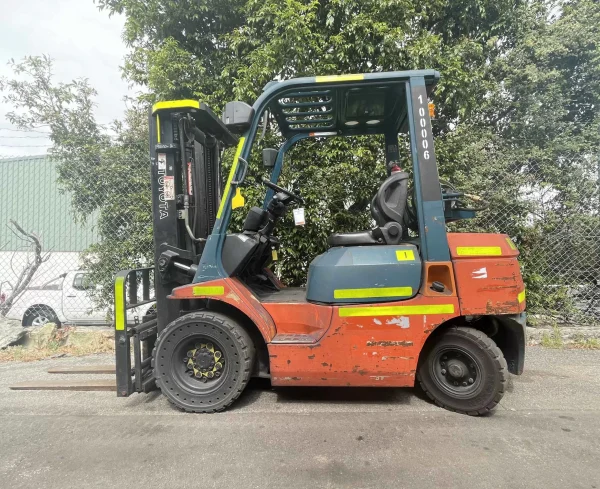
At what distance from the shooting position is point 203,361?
10.7ft

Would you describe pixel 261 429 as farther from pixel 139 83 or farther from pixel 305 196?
pixel 139 83

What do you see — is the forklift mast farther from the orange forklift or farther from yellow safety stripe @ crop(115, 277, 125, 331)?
yellow safety stripe @ crop(115, 277, 125, 331)

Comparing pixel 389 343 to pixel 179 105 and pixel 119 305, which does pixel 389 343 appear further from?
pixel 179 105

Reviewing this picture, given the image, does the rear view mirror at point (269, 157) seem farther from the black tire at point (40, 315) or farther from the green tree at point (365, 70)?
the black tire at point (40, 315)

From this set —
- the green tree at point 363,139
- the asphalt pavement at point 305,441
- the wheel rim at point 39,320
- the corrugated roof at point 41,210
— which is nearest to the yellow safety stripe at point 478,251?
the asphalt pavement at point 305,441

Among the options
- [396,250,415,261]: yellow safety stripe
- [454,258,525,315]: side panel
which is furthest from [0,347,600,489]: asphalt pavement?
[396,250,415,261]: yellow safety stripe

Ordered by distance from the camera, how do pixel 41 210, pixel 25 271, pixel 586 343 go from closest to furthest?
1. pixel 586 343
2. pixel 25 271
3. pixel 41 210

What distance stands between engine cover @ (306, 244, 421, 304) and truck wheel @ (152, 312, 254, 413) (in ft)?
2.68

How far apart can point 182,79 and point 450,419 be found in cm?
585

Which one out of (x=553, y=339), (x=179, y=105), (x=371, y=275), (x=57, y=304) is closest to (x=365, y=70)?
(x=179, y=105)

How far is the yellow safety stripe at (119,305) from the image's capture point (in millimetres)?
3271

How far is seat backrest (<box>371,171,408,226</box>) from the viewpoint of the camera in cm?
328

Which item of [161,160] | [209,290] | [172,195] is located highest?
[161,160]

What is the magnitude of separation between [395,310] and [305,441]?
46.5 inches
